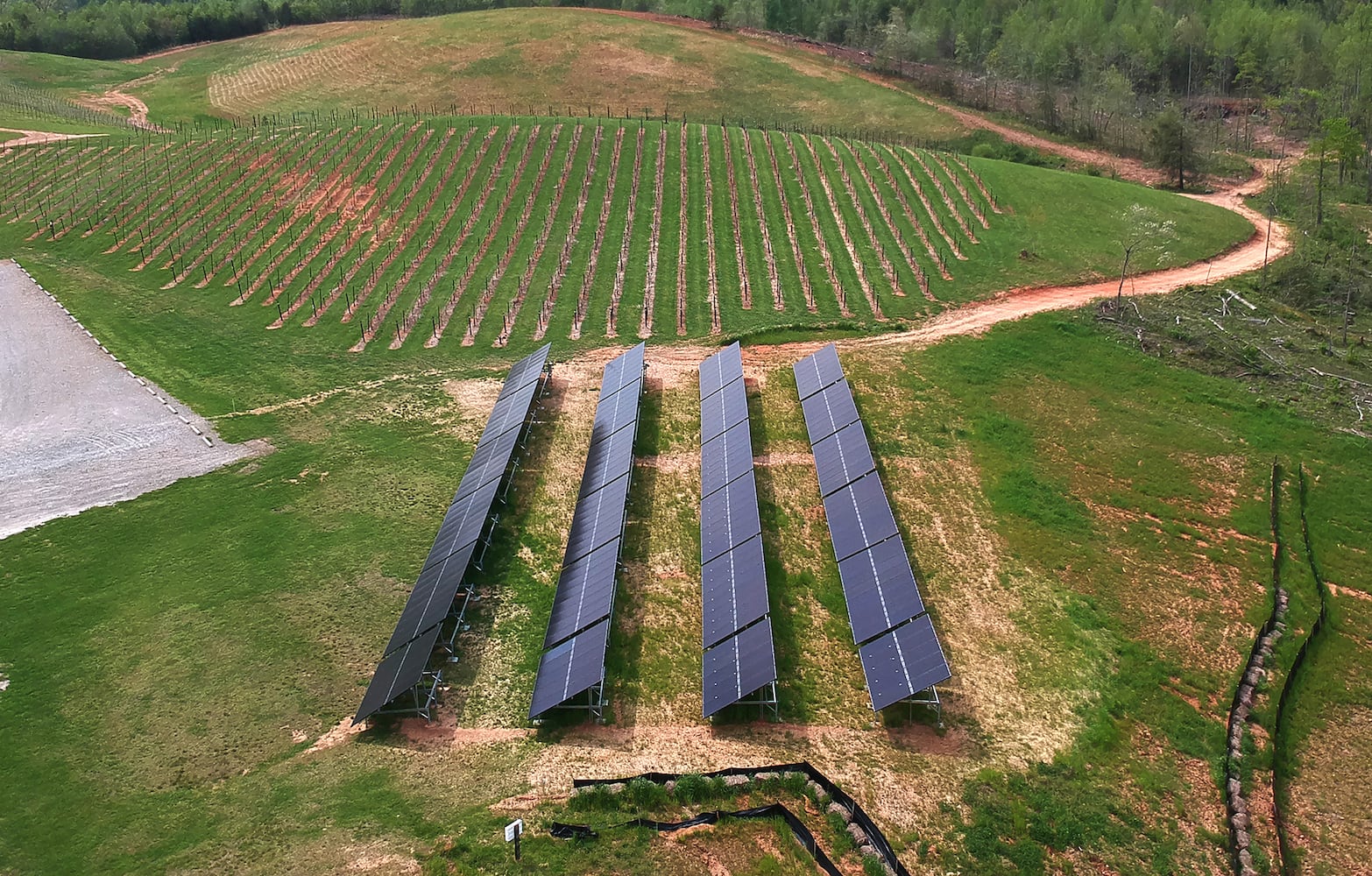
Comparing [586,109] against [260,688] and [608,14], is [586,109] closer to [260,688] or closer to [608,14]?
[608,14]

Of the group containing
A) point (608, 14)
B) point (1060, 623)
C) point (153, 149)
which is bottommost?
point (1060, 623)

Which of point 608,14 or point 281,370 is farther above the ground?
point 608,14

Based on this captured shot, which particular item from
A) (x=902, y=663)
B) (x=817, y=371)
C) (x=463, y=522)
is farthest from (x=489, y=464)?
(x=902, y=663)

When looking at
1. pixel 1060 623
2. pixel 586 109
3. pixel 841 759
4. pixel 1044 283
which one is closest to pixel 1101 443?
pixel 1060 623

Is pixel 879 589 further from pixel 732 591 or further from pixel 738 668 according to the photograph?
pixel 738 668

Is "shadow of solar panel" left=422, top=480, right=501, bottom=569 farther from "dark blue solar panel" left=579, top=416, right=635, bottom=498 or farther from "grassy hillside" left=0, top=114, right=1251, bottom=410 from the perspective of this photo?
"grassy hillside" left=0, top=114, right=1251, bottom=410

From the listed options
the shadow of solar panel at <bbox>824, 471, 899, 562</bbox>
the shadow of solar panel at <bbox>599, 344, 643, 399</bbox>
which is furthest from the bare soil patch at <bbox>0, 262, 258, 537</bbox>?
the shadow of solar panel at <bbox>824, 471, 899, 562</bbox>

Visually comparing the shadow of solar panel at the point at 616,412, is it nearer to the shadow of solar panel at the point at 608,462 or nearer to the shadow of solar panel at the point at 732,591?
the shadow of solar panel at the point at 608,462

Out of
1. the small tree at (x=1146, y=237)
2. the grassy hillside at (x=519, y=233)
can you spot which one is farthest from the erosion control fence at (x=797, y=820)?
the small tree at (x=1146, y=237)
